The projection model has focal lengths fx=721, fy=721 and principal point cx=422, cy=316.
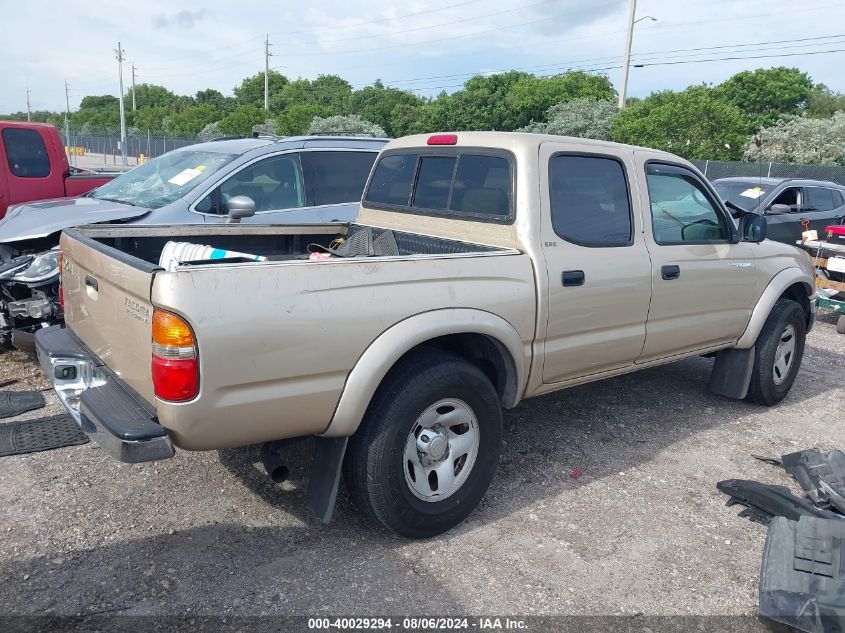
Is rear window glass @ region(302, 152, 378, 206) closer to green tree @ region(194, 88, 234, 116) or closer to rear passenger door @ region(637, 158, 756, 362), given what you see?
rear passenger door @ region(637, 158, 756, 362)

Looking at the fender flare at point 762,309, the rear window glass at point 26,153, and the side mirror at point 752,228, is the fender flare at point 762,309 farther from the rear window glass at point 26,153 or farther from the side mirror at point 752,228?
the rear window glass at point 26,153

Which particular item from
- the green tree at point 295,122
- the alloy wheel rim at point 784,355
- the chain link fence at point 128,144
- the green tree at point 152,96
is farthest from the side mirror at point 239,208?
the green tree at point 152,96

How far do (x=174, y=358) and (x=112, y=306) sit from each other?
2.24 feet

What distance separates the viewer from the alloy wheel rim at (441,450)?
3.45 meters

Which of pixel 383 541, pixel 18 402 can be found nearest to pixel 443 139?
pixel 383 541

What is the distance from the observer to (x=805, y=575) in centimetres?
299

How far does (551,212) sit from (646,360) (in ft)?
4.28

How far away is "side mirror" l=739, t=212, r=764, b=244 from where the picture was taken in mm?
5129

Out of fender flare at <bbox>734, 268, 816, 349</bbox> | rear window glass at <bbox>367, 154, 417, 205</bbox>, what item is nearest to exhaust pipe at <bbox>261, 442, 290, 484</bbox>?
rear window glass at <bbox>367, 154, 417, 205</bbox>

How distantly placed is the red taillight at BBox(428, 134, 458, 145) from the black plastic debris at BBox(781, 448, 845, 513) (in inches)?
113

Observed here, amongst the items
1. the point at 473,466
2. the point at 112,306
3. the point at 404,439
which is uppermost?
the point at 112,306

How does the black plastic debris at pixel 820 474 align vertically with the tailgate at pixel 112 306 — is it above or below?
below

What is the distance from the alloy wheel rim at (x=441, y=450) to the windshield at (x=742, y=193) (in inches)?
352

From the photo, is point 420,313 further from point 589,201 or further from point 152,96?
point 152,96
